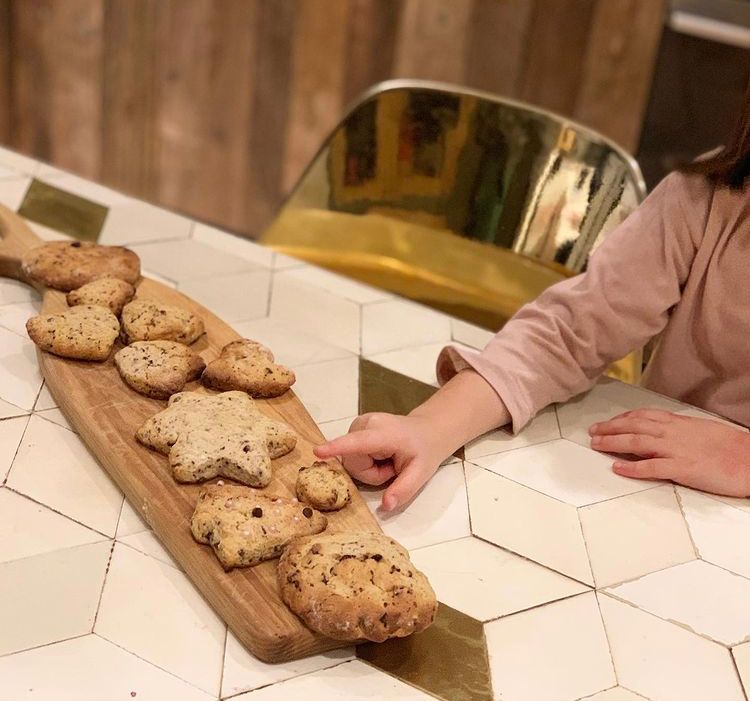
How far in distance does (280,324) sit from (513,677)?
49 cm

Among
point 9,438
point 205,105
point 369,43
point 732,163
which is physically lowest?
point 205,105

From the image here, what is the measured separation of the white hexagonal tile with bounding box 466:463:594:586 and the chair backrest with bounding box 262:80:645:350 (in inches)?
23.3

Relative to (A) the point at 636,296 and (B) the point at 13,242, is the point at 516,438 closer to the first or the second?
(A) the point at 636,296

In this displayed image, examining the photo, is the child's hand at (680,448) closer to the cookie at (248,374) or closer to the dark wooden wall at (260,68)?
the cookie at (248,374)

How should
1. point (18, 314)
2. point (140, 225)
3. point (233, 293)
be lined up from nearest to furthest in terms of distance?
point (18, 314)
point (233, 293)
point (140, 225)

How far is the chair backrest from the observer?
135 centimetres

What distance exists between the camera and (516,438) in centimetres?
88

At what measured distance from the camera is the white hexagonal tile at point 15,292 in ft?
3.13

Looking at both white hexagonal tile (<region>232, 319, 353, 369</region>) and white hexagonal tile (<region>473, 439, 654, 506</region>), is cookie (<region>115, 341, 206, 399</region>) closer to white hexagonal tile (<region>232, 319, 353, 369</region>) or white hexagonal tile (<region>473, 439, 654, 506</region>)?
white hexagonal tile (<region>232, 319, 353, 369</region>)

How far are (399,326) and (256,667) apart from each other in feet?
1.62

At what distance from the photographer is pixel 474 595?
691 millimetres

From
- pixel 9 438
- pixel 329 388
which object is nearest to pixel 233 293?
pixel 329 388

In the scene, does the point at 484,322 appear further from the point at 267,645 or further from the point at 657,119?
the point at 657,119

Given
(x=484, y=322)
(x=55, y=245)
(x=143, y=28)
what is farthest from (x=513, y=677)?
(x=143, y=28)
